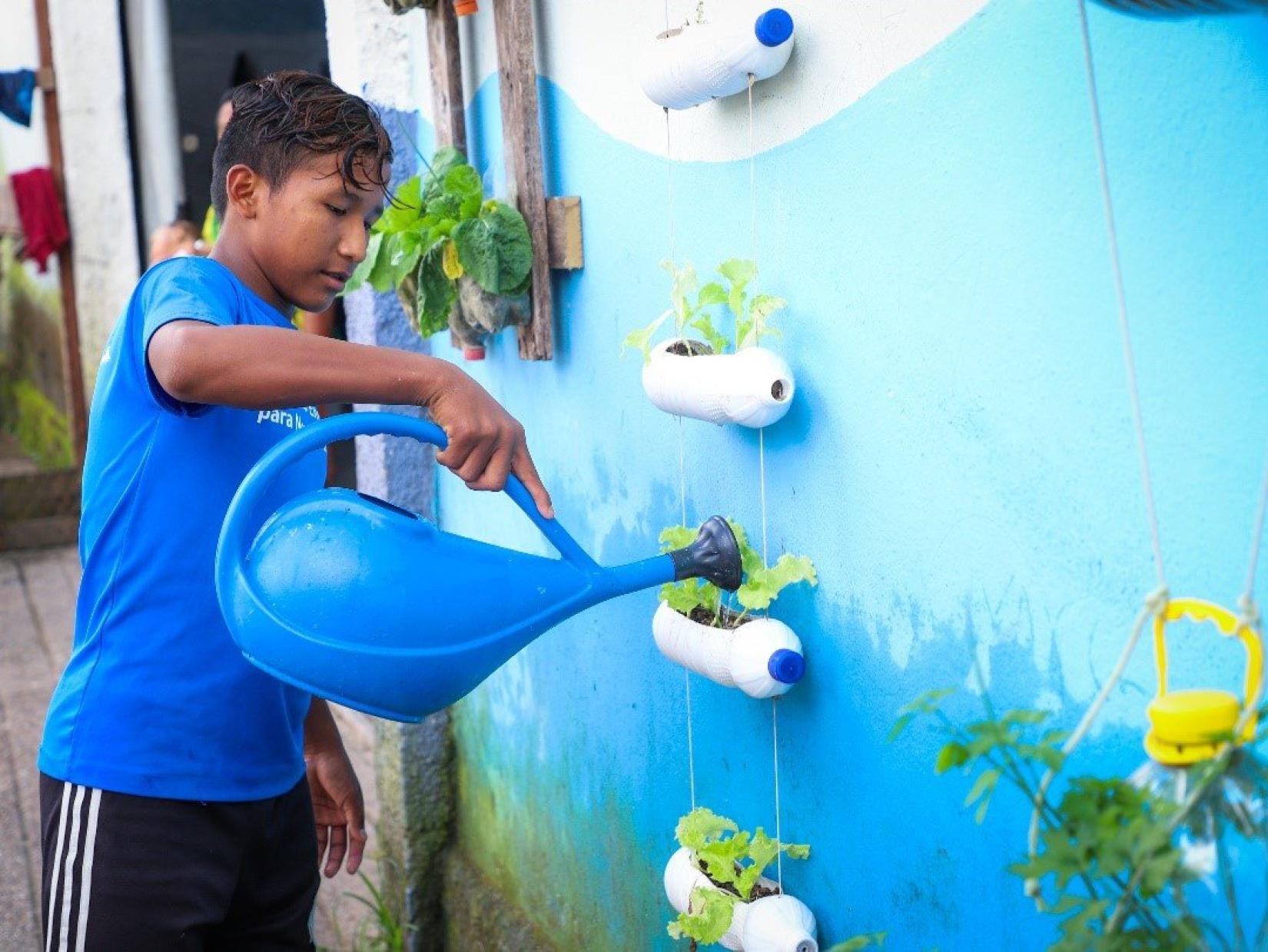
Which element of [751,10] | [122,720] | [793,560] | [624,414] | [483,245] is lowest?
[122,720]

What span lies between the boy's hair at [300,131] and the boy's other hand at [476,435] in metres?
0.37

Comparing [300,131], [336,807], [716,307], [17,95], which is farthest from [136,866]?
[17,95]

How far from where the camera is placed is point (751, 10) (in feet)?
5.24

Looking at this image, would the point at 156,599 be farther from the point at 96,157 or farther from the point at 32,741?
the point at 96,157

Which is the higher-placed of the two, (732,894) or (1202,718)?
(1202,718)

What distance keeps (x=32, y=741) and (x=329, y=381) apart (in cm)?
311

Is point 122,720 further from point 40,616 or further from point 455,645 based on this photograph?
point 40,616

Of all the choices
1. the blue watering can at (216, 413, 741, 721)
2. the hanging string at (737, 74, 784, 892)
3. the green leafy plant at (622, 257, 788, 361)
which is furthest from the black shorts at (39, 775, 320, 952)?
the green leafy plant at (622, 257, 788, 361)

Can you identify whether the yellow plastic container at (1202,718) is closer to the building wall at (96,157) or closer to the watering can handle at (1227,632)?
the watering can handle at (1227,632)

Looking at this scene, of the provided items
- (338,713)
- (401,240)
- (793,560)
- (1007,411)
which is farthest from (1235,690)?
(338,713)

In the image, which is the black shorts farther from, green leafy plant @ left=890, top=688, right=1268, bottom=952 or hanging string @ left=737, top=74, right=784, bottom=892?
green leafy plant @ left=890, top=688, right=1268, bottom=952

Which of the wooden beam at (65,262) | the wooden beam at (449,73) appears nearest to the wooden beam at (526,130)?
the wooden beam at (449,73)

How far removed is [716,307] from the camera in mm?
1764

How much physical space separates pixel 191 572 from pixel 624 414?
714 millimetres
